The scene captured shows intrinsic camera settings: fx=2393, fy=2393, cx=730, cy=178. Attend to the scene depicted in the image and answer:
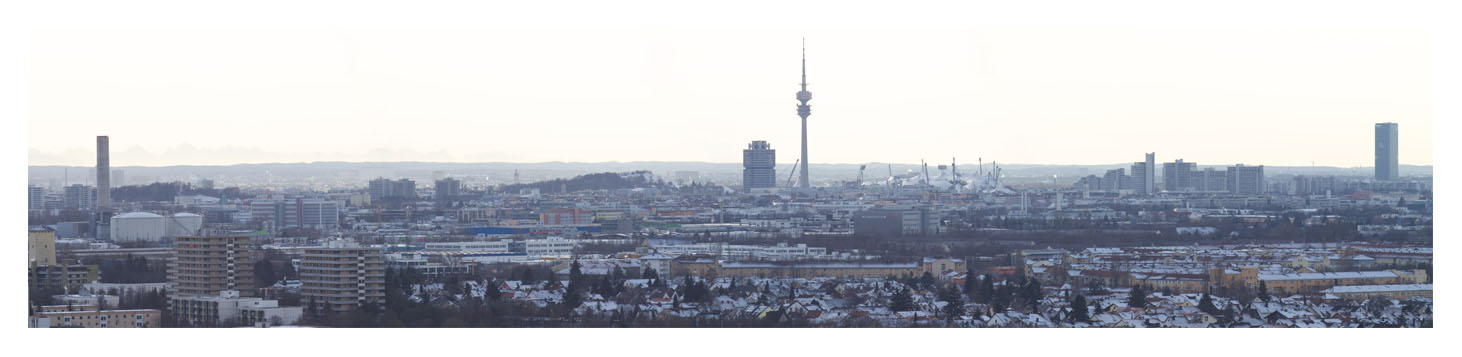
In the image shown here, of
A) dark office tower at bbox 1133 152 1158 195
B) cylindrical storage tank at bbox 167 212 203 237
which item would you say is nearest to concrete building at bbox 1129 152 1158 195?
dark office tower at bbox 1133 152 1158 195

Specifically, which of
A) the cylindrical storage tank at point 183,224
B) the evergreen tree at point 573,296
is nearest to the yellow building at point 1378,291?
the evergreen tree at point 573,296

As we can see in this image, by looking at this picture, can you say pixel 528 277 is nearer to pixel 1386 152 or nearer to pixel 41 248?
pixel 41 248

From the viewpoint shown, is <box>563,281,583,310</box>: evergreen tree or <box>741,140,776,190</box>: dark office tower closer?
<box>563,281,583,310</box>: evergreen tree

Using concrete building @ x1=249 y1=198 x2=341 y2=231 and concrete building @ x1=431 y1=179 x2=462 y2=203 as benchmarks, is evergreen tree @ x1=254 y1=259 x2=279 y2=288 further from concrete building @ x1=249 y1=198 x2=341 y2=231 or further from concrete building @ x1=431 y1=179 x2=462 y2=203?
concrete building @ x1=431 y1=179 x2=462 y2=203

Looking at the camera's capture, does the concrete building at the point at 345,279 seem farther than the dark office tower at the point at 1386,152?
No

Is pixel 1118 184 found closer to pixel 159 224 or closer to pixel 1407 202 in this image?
pixel 1407 202

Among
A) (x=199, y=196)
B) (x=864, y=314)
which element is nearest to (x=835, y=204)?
(x=199, y=196)

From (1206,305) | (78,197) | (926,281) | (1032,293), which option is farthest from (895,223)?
(1206,305)

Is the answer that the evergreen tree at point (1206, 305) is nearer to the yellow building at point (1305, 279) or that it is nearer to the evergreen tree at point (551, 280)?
the yellow building at point (1305, 279)
